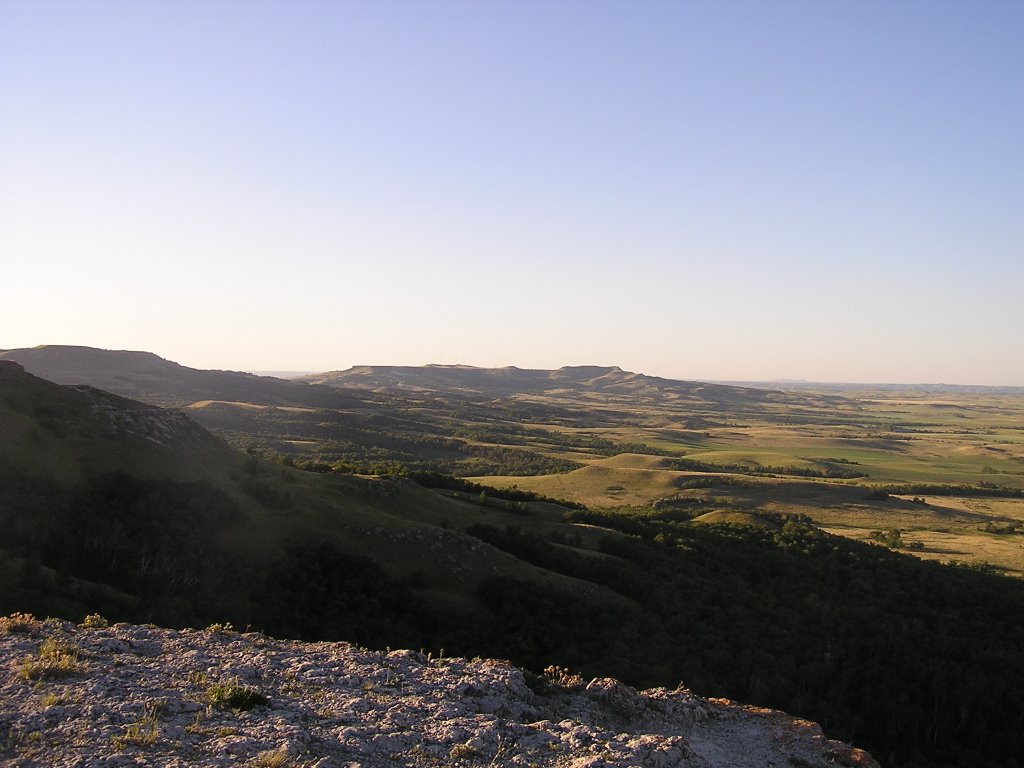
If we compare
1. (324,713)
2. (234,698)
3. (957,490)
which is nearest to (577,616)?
(324,713)

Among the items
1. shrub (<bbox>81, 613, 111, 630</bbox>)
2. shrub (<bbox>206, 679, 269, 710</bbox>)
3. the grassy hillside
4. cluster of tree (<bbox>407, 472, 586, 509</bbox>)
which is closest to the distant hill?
cluster of tree (<bbox>407, 472, 586, 509</bbox>)

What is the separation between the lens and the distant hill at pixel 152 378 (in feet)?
451

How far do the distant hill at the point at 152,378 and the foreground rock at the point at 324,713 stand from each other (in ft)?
418

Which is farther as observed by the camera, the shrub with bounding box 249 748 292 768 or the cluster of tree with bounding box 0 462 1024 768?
the cluster of tree with bounding box 0 462 1024 768

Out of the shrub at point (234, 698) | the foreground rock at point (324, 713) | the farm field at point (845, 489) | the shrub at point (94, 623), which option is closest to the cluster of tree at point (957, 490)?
the farm field at point (845, 489)

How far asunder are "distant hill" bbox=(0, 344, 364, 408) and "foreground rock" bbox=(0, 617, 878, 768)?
418 ft

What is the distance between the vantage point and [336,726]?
10.5 m

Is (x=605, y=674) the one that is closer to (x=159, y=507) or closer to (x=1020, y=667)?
(x=159, y=507)

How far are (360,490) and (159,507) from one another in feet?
47.0

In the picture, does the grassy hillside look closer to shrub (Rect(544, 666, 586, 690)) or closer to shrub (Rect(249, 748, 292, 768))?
shrub (Rect(544, 666, 586, 690))

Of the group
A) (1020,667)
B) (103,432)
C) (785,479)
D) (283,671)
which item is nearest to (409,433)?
(785,479)

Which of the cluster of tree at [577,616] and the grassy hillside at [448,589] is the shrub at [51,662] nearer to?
the cluster of tree at [577,616]

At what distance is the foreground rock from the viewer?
9.23 meters

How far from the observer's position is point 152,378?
152875mm
